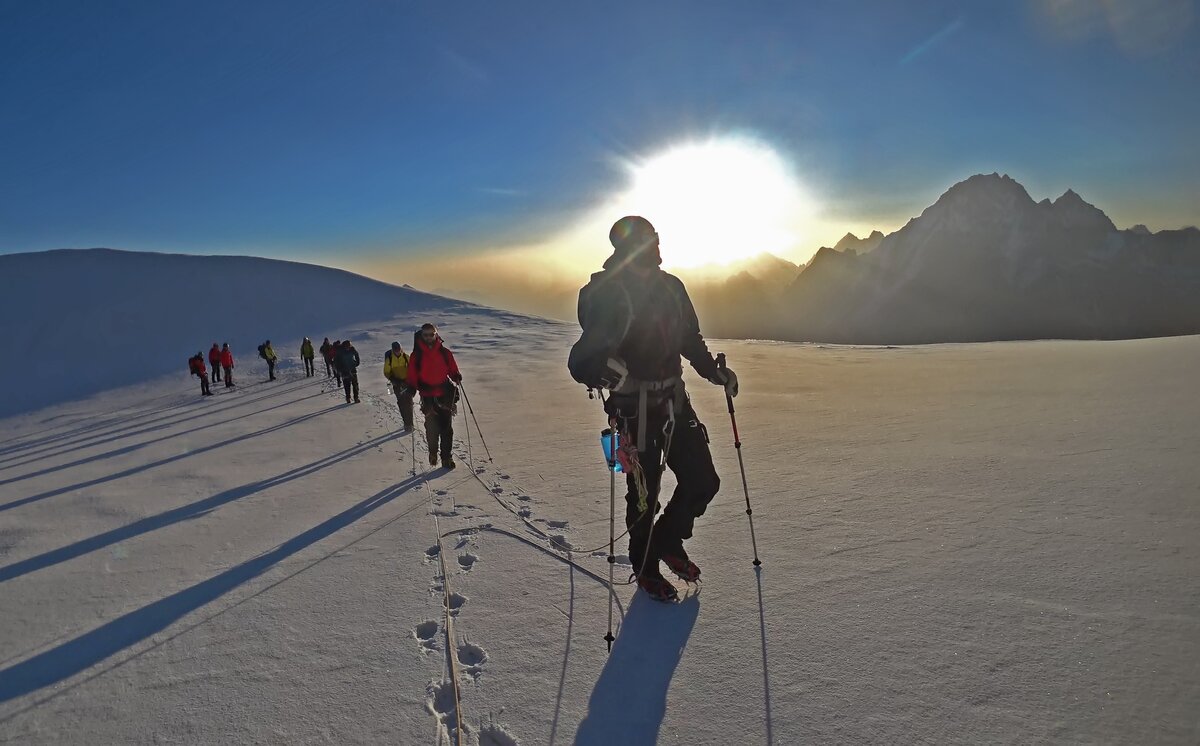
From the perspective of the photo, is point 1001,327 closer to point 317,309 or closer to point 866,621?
point 317,309

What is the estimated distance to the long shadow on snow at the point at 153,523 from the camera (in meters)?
4.53


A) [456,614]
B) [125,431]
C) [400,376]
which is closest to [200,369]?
[125,431]

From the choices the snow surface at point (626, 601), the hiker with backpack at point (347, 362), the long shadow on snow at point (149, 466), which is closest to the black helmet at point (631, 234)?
the snow surface at point (626, 601)

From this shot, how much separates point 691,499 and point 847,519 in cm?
180

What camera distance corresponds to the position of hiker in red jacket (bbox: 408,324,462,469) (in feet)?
24.8

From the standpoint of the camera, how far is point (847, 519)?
181 inches

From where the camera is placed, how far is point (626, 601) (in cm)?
358

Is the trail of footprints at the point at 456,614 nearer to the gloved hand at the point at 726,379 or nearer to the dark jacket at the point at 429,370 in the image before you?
the gloved hand at the point at 726,379

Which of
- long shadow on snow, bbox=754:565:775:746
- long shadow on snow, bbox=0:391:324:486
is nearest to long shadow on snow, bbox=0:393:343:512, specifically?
long shadow on snow, bbox=0:391:324:486

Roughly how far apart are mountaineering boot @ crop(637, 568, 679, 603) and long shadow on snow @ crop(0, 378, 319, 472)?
36.4 ft

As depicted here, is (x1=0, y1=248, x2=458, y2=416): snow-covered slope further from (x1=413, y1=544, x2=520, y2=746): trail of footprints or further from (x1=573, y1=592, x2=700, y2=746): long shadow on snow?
(x1=573, y1=592, x2=700, y2=746): long shadow on snow

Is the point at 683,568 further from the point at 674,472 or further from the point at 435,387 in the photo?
the point at 435,387

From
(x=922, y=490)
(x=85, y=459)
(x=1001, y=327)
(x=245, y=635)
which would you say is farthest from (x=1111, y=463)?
(x=1001, y=327)

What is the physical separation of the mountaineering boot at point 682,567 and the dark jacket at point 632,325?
1.20 metres
